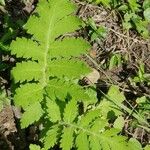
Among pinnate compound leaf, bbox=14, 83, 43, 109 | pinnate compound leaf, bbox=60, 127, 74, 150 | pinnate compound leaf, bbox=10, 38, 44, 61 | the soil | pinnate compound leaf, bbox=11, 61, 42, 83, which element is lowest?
the soil

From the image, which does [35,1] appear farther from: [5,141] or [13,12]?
[5,141]

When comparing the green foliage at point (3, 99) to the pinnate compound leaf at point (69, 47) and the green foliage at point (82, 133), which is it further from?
the pinnate compound leaf at point (69, 47)

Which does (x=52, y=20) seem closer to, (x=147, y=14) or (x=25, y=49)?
(x=25, y=49)

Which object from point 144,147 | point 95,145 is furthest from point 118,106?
point 95,145

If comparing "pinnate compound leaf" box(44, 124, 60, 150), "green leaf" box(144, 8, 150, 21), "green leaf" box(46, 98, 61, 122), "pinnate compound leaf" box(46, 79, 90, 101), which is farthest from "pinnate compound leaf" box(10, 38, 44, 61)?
"green leaf" box(144, 8, 150, 21)

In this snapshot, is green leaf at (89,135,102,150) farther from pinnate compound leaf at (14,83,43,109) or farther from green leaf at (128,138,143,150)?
green leaf at (128,138,143,150)

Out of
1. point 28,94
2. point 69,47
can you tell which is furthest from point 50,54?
point 28,94

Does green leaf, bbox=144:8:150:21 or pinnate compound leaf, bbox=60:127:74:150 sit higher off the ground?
pinnate compound leaf, bbox=60:127:74:150
